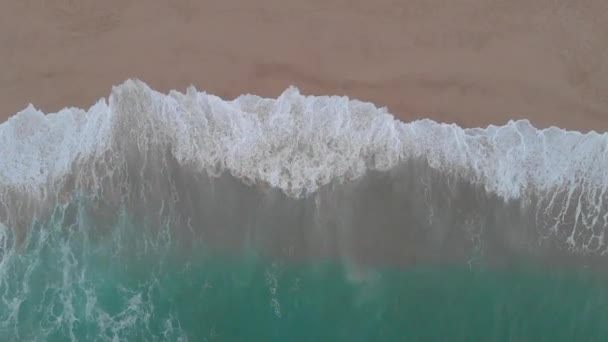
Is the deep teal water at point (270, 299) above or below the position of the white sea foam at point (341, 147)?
below

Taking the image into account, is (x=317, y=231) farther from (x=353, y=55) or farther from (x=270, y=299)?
(x=353, y=55)

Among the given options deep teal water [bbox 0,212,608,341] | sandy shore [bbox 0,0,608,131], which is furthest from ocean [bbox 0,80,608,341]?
sandy shore [bbox 0,0,608,131]

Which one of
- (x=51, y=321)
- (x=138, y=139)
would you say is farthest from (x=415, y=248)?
(x=51, y=321)

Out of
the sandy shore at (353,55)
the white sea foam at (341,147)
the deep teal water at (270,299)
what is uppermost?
the sandy shore at (353,55)

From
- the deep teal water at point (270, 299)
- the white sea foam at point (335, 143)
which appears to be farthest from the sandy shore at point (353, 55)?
the deep teal water at point (270, 299)

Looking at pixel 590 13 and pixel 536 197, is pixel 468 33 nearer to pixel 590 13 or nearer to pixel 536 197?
pixel 590 13

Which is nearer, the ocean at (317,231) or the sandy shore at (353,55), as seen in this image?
the ocean at (317,231)

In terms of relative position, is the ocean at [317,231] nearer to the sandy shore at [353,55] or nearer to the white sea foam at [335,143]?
the white sea foam at [335,143]
